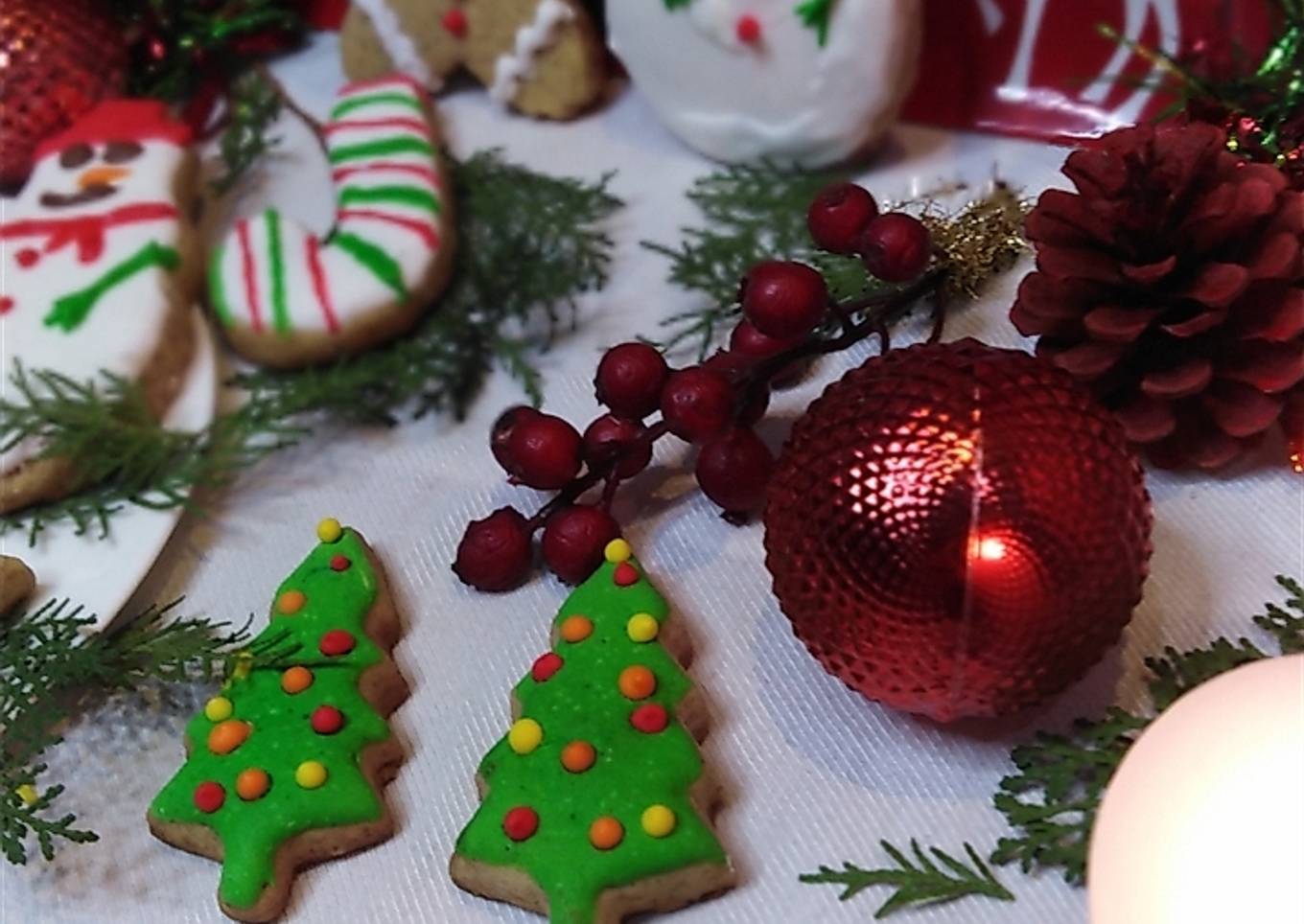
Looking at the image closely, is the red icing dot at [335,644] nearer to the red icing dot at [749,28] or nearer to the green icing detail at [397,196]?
the green icing detail at [397,196]

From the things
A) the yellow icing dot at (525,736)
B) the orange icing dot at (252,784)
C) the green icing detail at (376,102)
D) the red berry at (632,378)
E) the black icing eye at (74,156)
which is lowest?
the orange icing dot at (252,784)

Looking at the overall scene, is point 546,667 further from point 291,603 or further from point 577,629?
point 291,603

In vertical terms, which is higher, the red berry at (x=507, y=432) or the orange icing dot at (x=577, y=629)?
the red berry at (x=507, y=432)

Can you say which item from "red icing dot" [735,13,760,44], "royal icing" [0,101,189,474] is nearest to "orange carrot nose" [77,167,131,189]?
"royal icing" [0,101,189,474]

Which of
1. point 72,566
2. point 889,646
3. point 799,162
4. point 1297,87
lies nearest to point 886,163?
point 799,162

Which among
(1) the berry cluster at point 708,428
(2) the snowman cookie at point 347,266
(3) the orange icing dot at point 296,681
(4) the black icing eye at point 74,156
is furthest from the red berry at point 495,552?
(4) the black icing eye at point 74,156

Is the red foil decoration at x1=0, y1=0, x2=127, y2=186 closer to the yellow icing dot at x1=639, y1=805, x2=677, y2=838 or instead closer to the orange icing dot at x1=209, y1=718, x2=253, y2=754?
the orange icing dot at x1=209, y1=718, x2=253, y2=754

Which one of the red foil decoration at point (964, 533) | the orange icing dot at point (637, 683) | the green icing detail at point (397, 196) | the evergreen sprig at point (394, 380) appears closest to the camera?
the red foil decoration at point (964, 533)

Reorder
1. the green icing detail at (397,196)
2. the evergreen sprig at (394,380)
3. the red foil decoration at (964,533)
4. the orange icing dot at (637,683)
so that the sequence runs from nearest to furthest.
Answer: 1. the red foil decoration at (964,533)
2. the orange icing dot at (637,683)
3. the evergreen sprig at (394,380)
4. the green icing detail at (397,196)
